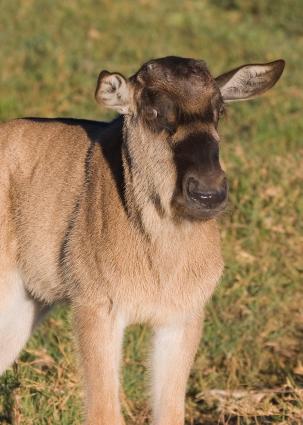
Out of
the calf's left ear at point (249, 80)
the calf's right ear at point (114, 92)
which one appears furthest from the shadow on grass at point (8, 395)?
the calf's left ear at point (249, 80)

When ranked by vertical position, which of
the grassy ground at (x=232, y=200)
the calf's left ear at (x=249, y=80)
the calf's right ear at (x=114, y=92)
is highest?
the calf's left ear at (x=249, y=80)

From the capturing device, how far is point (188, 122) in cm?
456

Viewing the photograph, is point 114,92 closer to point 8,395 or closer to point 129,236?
point 129,236

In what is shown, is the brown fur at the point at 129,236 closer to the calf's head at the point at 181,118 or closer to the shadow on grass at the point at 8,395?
the calf's head at the point at 181,118

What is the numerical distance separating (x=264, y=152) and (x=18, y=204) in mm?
3796

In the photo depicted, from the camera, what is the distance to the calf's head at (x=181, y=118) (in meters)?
4.41

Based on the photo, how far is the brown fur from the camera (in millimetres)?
4691

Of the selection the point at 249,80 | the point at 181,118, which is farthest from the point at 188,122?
the point at 249,80

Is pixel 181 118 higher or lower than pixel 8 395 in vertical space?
higher

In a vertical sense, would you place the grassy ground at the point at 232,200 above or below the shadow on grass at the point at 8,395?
above

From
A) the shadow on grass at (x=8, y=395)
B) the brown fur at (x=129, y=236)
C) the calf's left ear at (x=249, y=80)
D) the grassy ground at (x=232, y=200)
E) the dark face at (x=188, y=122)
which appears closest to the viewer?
the dark face at (x=188, y=122)

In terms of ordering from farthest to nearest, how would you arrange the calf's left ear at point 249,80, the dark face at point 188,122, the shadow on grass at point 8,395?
1. the shadow on grass at point 8,395
2. the calf's left ear at point 249,80
3. the dark face at point 188,122

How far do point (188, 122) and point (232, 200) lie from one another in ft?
11.2

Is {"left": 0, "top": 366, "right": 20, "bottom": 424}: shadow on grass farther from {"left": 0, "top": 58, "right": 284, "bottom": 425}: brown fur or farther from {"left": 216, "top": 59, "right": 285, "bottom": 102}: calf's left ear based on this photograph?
{"left": 216, "top": 59, "right": 285, "bottom": 102}: calf's left ear
